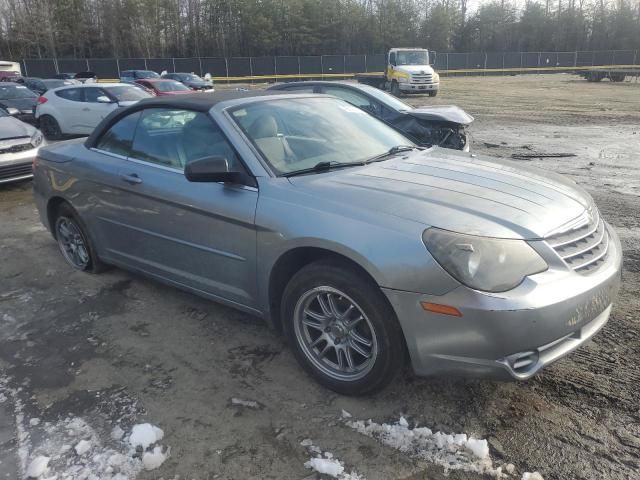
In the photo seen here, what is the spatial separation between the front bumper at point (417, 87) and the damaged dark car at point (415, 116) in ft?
60.8

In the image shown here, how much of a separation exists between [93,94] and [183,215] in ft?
40.5

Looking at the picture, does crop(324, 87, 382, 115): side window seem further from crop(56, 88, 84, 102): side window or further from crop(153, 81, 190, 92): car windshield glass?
crop(153, 81, 190, 92): car windshield glass

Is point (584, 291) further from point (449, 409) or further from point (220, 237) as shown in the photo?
point (220, 237)

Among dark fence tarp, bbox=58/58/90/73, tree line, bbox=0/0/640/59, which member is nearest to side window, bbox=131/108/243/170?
dark fence tarp, bbox=58/58/90/73

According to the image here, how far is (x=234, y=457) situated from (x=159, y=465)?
0.35 metres

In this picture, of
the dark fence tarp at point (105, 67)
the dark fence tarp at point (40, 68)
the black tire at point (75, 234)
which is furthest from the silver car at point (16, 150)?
the dark fence tarp at point (105, 67)

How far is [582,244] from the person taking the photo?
281cm

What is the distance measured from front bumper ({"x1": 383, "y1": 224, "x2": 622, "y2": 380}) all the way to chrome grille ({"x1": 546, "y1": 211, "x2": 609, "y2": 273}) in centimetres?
9

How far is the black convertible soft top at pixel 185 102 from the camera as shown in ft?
12.3

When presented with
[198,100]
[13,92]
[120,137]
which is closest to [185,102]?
[198,100]

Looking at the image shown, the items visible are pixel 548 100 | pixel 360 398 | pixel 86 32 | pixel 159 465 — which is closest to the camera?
pixel 159 465

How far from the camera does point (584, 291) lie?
2582 mm

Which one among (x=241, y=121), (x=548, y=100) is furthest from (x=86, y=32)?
(x=241, y=121)

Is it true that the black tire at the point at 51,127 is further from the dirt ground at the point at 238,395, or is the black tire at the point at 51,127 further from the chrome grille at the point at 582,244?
the chrome grille at the point at 582,244
